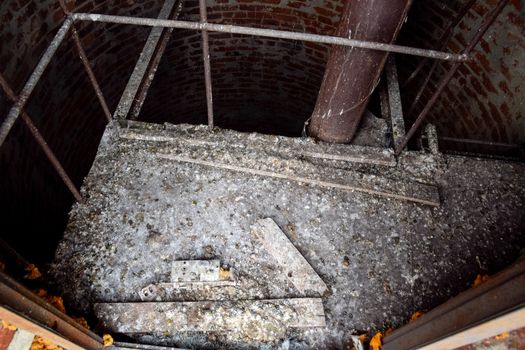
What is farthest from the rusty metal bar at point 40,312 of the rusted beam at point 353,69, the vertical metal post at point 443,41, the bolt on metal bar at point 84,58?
the vertical metal post at point 443,41

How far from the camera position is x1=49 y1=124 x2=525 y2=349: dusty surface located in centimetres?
205

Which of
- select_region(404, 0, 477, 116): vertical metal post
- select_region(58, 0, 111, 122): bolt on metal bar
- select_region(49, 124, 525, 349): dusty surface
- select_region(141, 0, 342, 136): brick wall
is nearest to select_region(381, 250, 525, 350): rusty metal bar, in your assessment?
select_region(49, 124, 525, 349): dusty surface

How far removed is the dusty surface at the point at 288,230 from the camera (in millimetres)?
2047

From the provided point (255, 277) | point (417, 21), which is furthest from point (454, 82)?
point (255, 277)

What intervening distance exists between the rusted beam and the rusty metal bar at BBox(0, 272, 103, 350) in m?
1.90

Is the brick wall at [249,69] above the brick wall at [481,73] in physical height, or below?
above

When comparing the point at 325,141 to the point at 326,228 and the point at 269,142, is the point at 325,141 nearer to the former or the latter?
the point at 269,142

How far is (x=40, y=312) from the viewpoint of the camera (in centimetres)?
143

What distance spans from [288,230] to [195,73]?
3.40 metres

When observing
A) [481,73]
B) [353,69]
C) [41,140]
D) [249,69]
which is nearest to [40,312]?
[41,140]

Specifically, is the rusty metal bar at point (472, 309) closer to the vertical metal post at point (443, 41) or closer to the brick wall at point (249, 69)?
the vertical metal post at point (443, 41)

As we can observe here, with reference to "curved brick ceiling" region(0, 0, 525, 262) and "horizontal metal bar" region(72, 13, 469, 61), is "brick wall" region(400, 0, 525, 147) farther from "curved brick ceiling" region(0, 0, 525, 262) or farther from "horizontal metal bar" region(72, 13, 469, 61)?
"horizontal metal bar" region(72, 13, 469, 61)

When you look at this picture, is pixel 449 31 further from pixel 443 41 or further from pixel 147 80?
pixel 147 80

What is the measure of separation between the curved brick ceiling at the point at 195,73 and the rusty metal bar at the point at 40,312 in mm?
1720
